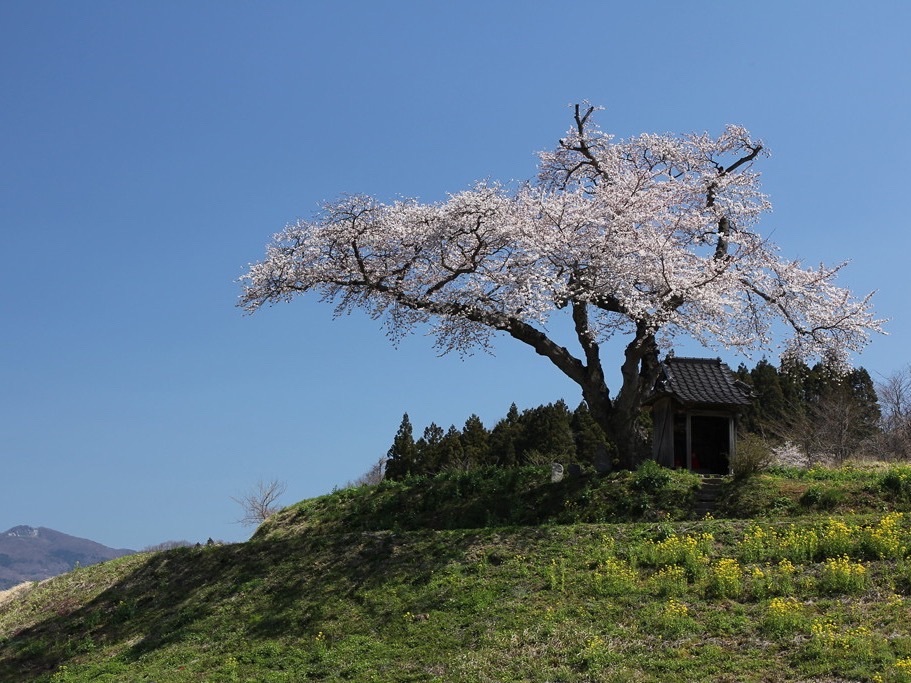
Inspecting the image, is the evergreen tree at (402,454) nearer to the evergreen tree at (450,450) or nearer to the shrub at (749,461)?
the evergreen tree at (450,450)

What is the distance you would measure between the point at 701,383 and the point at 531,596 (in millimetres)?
12958

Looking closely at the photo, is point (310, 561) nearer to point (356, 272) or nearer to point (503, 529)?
point (503, 529)

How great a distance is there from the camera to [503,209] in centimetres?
2045

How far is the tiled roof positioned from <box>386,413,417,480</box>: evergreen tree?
55.6 feet

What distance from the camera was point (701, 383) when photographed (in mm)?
24797

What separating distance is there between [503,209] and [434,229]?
1.62 metres

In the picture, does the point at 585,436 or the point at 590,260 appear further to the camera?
the point at 585,436

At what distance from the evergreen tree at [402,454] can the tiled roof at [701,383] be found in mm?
16948

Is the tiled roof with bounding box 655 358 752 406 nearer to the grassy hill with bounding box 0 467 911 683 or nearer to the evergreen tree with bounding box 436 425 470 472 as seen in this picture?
the grassy hill with bounding box 0 467 911 683

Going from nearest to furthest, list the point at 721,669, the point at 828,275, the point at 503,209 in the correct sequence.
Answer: the point at 721,669 < the point at 503,209 < the point at 828,275

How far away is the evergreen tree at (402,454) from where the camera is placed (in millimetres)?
40094

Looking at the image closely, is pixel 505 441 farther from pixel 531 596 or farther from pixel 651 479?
pixel 531 596

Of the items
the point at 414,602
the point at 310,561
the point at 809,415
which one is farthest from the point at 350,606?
the point at 809,415

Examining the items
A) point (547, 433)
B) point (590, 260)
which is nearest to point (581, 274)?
point (590, 260)
